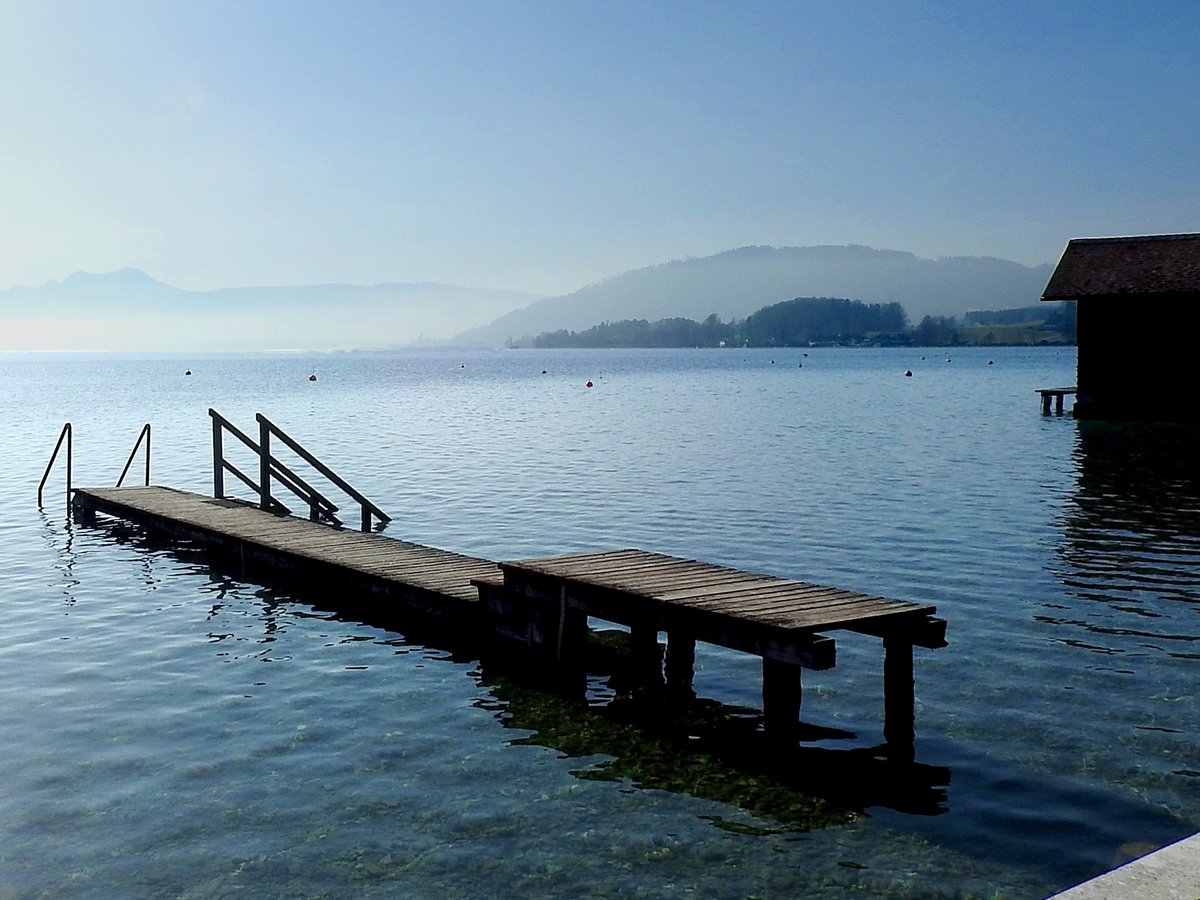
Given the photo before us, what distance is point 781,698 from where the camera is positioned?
36.5ft

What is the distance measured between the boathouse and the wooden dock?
40.4 meters

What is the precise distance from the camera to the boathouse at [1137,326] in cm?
4844

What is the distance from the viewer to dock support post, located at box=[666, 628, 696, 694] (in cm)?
1303

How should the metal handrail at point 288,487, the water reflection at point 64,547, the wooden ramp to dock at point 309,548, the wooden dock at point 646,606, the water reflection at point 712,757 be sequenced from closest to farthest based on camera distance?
the water reflection at point 712,757 → the wooden dock at point 646,606 → the wooden ramp to dock at point 309,548 → the water reflection at point 64,547 → the metal handrail at point 288,487

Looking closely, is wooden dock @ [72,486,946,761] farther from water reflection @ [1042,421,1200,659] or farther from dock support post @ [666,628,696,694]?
water reflection @ [1042,421,1200,659]

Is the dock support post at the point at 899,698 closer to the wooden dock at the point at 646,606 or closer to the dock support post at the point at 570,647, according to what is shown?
the wooden dock at the point at 646,606

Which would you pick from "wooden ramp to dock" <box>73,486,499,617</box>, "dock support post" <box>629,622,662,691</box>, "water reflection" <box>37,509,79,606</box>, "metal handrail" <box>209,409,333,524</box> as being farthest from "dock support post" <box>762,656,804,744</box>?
"metal handrail" <box>209,409,333,524</box>

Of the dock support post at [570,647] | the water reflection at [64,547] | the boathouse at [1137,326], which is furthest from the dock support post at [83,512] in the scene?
the boathouse at [1137,326]

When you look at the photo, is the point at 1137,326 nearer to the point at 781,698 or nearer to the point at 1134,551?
the point at 1134,551

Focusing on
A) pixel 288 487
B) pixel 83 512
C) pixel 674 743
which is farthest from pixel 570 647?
pixel 83 512

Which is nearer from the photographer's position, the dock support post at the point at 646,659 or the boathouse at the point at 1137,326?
the dock support post at the point at 646,659

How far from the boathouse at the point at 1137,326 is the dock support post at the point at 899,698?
1697 inches

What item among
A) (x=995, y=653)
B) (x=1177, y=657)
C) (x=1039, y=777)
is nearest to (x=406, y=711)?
(x=1039, y=777)

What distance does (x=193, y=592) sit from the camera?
19.1 meters
